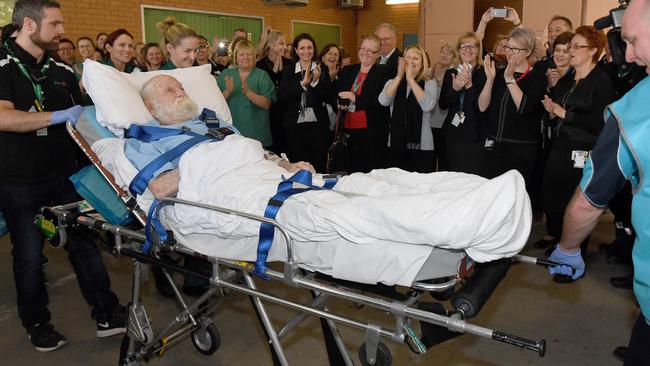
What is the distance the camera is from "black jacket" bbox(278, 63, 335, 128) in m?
4.71

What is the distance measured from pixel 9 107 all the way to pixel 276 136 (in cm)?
291

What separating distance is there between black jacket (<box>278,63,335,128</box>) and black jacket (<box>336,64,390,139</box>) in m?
0.15

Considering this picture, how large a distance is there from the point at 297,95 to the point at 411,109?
1.01 meters

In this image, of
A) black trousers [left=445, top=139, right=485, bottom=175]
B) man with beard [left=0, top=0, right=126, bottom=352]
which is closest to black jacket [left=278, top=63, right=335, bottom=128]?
black trousers [left=445, top=139, right=485, bottom=175]

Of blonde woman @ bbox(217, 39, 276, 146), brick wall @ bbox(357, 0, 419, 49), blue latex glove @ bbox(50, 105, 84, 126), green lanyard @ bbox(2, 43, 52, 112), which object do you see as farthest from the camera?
brick wall @ bbox(357, 0, 419, 49)

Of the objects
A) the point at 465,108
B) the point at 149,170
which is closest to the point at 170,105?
the point at 149,170

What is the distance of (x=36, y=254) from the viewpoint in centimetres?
286

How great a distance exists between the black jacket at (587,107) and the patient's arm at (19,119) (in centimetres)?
315

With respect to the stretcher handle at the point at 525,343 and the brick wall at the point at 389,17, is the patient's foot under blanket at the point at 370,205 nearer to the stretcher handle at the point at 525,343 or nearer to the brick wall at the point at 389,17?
the stretcher handle at the point at 525,343

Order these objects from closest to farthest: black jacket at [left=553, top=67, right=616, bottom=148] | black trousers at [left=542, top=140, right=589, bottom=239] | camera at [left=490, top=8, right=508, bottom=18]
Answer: black jacket at [left=553, top=67, right=616, bottom=148]
black trousers at [left=542, top=140, right=589, bottom=239]
camera at [left=490, top=8, right=508, bottom=18]

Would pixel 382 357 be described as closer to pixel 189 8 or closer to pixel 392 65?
pixel 392 65

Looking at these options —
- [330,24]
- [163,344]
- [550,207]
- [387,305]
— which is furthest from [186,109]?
[330,24]

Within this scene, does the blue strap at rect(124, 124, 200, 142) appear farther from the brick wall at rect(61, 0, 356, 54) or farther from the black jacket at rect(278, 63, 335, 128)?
the brick wall at rect(61, 0, 356, 54)

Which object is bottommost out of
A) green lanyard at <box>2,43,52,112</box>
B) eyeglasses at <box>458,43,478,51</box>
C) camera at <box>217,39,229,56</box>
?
green lanyard at <box>2,43,52,112</box>
